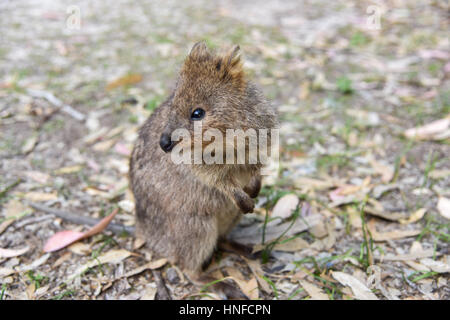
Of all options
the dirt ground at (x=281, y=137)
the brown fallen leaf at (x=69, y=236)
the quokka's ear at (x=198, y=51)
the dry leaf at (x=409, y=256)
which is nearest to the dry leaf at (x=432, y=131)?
the dirt ground at (x=281, y=137)

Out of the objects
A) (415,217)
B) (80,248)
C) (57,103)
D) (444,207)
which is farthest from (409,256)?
(57,103)

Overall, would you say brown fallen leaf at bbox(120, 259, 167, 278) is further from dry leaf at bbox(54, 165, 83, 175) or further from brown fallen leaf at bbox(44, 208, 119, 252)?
dry leaf at bbox(54, 165, 83, 175)

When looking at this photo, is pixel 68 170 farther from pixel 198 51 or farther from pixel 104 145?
pixel 198 51

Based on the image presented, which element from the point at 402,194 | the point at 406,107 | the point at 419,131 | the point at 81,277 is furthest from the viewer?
the point at 406,107

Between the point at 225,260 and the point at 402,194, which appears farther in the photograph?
the point at 402,194

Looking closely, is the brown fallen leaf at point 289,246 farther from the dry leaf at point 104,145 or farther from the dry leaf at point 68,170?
the dry leaf at point 104,145

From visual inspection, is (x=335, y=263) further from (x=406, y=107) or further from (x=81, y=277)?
(x=406, y=107)
